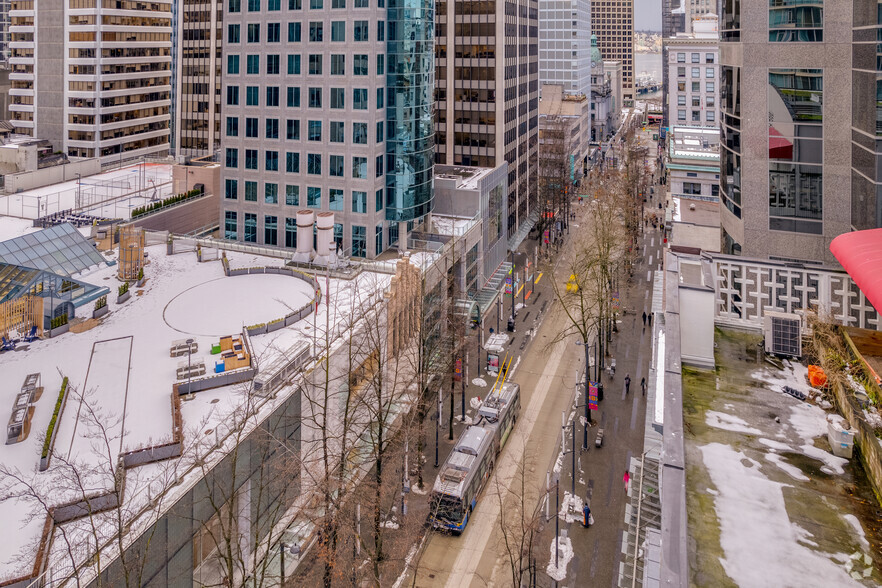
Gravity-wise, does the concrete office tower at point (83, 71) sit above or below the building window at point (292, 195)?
above

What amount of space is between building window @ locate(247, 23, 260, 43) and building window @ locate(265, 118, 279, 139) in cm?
828

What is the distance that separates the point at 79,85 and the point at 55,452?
10570 cm

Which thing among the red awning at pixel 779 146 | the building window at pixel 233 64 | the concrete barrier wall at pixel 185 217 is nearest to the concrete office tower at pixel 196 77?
the concrete barrier wall at pixel 185 217

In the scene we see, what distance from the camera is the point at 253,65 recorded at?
6009cm

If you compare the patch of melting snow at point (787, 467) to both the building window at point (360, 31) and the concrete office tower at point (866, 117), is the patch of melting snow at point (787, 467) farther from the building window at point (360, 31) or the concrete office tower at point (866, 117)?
the building window at point (360, 31)

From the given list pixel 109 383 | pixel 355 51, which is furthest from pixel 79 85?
pixel 109 383

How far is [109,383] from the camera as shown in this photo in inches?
1206

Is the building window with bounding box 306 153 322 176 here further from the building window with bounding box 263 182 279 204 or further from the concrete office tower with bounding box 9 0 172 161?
the concrete office tower with bounding box 9 0 172 161

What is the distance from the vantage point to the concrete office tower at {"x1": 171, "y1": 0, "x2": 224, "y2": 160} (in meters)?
112

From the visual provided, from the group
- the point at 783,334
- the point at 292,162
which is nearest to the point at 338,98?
the point at 292,162

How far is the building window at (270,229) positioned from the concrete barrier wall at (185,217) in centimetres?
1074

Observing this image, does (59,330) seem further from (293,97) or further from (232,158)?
(293,97)

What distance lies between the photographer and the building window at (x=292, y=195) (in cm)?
6016

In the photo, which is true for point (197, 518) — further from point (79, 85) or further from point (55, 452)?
point (79, 85)
